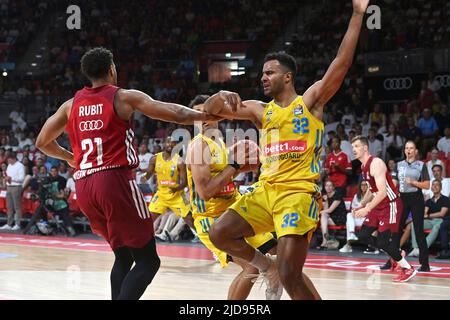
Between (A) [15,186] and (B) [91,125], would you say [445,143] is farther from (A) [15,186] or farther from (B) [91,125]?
(B) [91,125]

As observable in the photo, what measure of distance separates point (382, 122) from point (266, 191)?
389 inches

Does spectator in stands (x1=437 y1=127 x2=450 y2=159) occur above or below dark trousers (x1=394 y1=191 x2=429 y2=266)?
above

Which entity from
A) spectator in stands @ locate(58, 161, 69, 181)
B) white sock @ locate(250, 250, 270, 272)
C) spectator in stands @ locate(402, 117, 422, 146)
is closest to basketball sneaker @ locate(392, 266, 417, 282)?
white sock @ locate(250, 250, 270, 272)

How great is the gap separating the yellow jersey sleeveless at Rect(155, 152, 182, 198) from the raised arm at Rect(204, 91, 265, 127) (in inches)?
232

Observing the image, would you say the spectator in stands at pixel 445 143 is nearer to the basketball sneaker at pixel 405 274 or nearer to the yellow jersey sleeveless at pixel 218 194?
the basketball sneaker at pixel 405 274

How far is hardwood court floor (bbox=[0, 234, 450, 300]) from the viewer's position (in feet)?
25.0

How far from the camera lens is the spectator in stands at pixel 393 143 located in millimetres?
13305

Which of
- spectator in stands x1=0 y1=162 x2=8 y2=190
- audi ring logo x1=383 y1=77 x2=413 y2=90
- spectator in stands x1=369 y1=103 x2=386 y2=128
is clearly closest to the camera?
spectator in stands x1=369 y1=103 x2=386 y2=128

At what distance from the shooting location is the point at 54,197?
14305mm

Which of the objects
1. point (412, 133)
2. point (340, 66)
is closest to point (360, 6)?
point (340, 66)

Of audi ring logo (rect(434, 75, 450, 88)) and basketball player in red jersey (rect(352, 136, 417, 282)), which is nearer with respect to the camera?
basketball player in red jersey (rect(352, 136, 417, 282))

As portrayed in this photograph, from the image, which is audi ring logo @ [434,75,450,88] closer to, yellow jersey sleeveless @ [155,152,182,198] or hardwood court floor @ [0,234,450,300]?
hardwood court floor @ [0,234,450,300]

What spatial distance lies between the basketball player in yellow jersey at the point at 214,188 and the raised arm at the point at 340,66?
764mm

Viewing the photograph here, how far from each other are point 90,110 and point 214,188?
4.85ft
